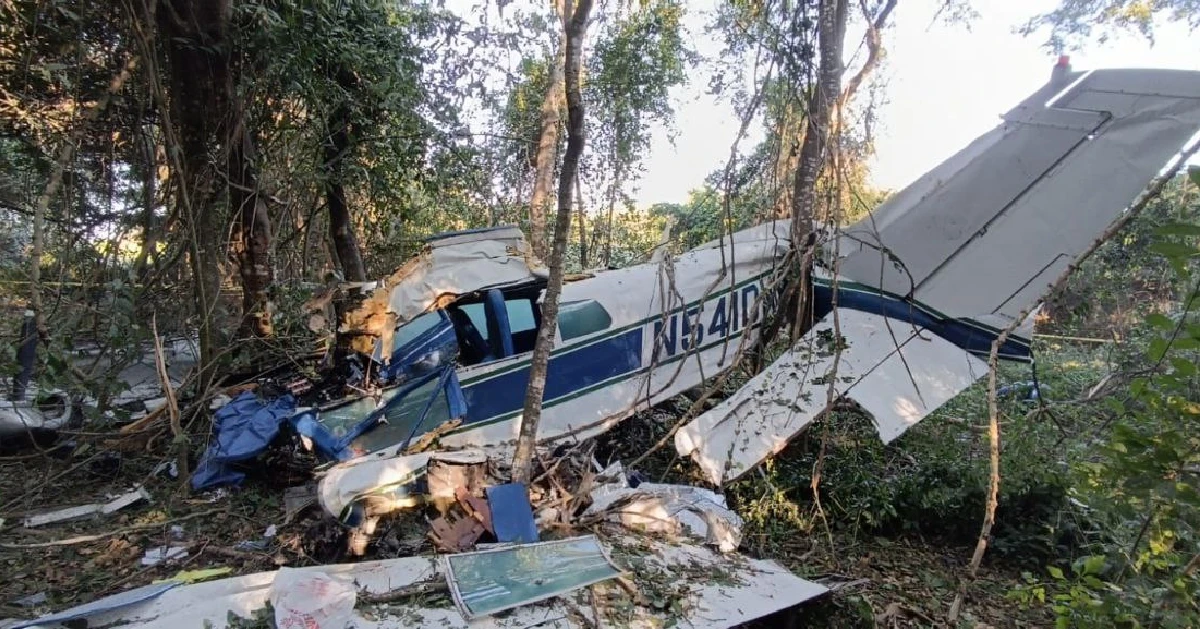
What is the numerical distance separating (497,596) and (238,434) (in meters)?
3.23

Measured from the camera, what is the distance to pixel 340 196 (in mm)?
7859

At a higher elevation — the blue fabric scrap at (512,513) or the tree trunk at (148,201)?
the tree trunk at (148,201)

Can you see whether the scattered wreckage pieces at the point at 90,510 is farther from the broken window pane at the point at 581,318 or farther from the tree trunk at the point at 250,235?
the broken window pane at the point at 581,318

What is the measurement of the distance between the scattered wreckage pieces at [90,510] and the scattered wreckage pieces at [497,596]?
2338mm

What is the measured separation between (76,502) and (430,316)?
3248mm

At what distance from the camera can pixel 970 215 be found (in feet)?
17.8

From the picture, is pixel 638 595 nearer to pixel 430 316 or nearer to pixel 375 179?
pixel 430 316

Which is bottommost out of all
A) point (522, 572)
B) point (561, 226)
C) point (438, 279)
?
point (522, 572)

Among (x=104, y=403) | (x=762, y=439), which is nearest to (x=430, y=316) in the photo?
(x=104, y=403)

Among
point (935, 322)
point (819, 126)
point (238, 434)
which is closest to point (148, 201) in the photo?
point (238, 434)

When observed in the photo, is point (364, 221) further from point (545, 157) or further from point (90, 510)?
point (90, 510)

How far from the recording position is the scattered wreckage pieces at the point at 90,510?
15.8 ft

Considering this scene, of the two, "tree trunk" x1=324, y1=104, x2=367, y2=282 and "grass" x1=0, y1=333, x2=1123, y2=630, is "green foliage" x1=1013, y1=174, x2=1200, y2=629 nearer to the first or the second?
"grass" x1=0, y1=333, x2=1123, y2=630

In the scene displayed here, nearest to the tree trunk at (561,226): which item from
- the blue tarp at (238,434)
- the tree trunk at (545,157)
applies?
the blue tarp at (238,434)
